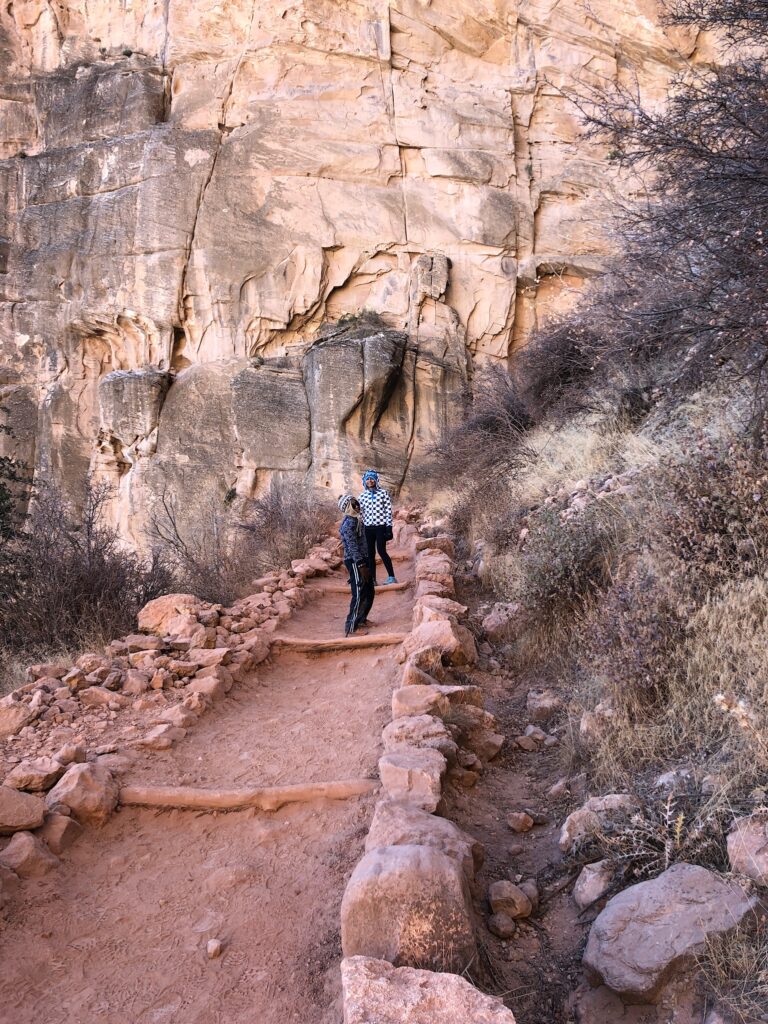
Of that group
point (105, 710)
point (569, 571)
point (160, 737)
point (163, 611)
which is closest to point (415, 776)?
point (160, 737)

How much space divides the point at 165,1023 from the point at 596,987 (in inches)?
52.9

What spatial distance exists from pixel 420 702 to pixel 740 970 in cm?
201

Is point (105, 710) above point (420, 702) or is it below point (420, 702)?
below

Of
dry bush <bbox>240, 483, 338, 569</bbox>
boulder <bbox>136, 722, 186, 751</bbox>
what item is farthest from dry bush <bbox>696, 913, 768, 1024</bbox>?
dry bush <bbox>240, 483, 338, 569</bbox>

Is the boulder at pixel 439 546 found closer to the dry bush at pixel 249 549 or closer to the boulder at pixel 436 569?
the boulder at pixel 436 569

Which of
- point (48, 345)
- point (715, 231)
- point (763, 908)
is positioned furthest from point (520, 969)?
point (48, 345)

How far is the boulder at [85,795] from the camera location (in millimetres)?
3164

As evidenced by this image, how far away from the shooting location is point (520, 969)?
205 centimetres

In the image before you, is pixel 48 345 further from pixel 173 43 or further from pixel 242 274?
pixel 173 43

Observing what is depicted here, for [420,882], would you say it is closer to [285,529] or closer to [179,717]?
[179,717]

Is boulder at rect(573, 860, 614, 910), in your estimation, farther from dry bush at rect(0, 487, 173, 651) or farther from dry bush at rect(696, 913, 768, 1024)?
dry bush at rect(0, 487, 173, 651)

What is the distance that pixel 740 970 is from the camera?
1.65 meters

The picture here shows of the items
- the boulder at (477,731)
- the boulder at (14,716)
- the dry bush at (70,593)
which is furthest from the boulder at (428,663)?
the dry bush at (70,593)

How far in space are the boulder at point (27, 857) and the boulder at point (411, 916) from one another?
5.23ft
